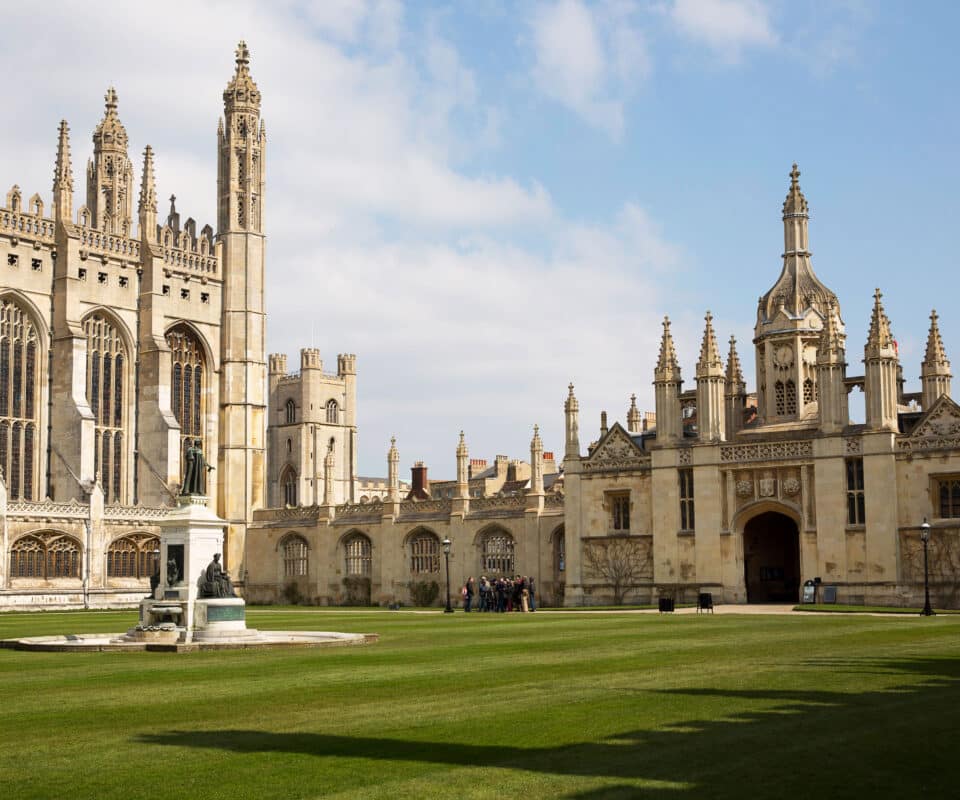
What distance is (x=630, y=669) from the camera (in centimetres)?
1678

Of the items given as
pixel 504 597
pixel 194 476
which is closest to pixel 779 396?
pixel 504 597

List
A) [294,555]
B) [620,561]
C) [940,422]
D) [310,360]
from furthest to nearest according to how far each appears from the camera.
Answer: [310,360]
[294,555]
[620,561]
[940,422]

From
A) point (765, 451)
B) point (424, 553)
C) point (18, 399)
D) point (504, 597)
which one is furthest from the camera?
point (18, 399)

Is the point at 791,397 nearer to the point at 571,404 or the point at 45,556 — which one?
the point at 571,404

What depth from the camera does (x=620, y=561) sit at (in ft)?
153

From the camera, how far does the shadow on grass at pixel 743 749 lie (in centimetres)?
885

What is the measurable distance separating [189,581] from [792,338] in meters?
27.0

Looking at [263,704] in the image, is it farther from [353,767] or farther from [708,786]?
Result: [708,786]

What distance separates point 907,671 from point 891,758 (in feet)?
21.7

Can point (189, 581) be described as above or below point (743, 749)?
above

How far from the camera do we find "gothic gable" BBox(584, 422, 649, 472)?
1845 inches

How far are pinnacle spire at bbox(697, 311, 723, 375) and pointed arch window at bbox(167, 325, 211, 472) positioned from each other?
1177 inches

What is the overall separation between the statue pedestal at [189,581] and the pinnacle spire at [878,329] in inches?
908

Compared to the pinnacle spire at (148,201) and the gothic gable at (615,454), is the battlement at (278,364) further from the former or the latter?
the gothic gable at (615,454)
